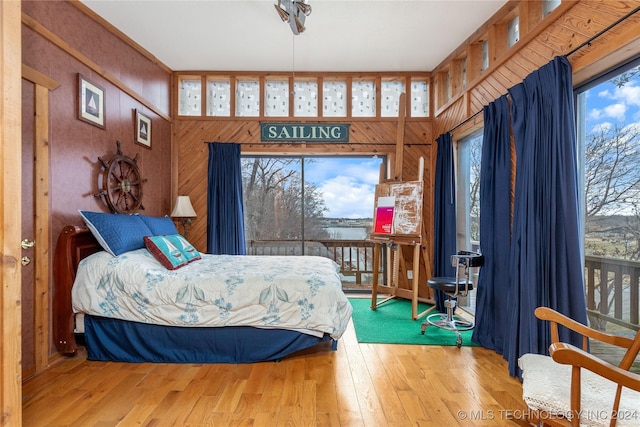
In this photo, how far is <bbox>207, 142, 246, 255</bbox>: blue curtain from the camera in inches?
175

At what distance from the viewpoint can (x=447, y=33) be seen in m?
3.52

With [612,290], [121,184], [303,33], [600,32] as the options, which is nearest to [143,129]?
[121,184]

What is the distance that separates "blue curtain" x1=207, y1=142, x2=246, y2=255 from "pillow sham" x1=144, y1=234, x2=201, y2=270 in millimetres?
1290

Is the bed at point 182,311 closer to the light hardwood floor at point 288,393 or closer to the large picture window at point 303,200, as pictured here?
the light hardwood floor at point 288,393

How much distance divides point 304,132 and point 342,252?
1.93 metres

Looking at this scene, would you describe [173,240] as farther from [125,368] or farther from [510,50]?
[510,50]

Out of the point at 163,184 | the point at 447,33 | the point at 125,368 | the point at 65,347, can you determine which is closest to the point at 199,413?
the point at 125,368

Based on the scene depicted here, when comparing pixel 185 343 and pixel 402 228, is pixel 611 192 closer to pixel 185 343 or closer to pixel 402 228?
pixel 402 228

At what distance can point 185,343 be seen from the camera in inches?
101

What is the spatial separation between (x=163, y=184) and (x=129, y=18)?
1.92m

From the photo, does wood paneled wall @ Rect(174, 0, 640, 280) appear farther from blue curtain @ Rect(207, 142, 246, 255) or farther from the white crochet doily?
the white crochet doily

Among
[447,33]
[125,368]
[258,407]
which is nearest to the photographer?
[258,407]

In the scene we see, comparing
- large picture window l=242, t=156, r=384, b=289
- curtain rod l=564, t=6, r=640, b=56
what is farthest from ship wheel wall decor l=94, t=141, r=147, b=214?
curtain rod l=564, t=6, r=640, b=56

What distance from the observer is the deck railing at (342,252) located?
4840 mm
